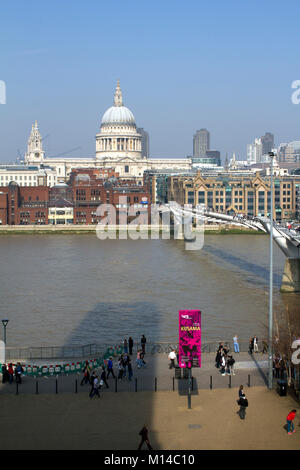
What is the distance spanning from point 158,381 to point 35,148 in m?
112

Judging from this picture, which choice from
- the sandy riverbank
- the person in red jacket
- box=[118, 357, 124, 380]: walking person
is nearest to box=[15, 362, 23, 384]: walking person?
the sandy riverbank

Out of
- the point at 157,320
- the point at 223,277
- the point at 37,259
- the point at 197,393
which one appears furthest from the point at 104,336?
the point at 37,259

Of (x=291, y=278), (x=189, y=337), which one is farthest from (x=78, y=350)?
(x=291, y=278)

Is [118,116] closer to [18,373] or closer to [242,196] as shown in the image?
[242,196]

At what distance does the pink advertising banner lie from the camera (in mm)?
11961

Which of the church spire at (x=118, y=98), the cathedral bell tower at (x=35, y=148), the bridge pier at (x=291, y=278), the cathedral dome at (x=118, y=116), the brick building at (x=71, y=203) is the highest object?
the church spire at (x=118, y=98)

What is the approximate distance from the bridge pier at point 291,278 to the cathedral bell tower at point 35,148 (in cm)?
9591

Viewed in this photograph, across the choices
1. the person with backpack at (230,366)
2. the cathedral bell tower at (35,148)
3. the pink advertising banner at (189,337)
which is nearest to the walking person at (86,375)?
the pink advertising banner at (189,337)

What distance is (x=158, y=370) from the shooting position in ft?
46.6

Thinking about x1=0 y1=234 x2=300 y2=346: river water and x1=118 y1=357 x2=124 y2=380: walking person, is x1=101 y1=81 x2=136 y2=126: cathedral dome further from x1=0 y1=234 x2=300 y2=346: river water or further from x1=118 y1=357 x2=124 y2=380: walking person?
x1=118 y1=357 x2=124 y2=380: walking person

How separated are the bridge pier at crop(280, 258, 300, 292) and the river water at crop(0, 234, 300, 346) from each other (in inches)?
17.1

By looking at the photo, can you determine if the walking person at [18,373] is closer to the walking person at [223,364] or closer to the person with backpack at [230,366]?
the walking person at [223,364]

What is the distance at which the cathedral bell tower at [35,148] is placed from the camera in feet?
396

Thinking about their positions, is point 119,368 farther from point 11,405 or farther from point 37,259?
point 37,259
